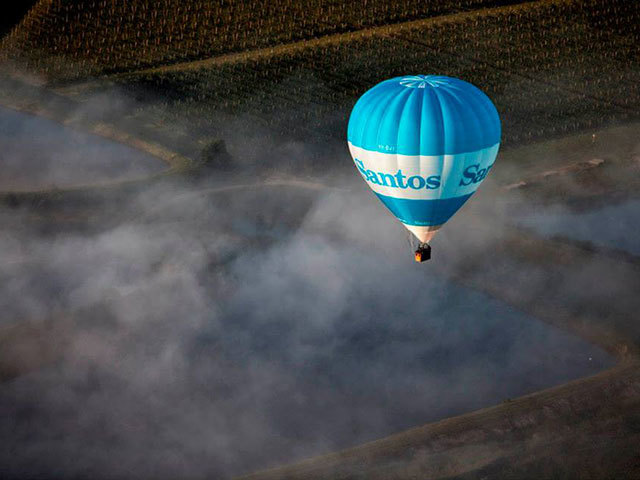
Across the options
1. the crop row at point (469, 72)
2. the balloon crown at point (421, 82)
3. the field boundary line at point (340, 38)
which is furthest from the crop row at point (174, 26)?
the balloon crown at point (421, 82)

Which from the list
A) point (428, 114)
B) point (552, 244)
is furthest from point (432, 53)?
point (428, 114)

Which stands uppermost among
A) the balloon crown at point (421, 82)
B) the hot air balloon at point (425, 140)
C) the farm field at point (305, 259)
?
the balloon crown at point (421, 82)

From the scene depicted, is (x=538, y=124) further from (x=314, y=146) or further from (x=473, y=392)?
(x=473, y=392)

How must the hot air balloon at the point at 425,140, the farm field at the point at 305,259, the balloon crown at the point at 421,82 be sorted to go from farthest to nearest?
1. the balloon crown at the point at 421,82
2. the hot air balloon at the point at 425,140
3. the farm field at the point at 305,259

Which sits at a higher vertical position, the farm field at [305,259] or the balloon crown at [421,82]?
the balloon crown at [421,82]

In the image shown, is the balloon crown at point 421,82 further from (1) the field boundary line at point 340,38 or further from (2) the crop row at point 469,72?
(1) the field boundary line at point 340,38

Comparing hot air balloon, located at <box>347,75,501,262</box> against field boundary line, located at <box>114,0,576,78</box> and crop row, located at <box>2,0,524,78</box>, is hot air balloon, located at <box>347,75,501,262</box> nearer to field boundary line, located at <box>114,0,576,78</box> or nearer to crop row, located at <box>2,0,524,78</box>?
field boundary line, located at <box>114,0,576,78</box>

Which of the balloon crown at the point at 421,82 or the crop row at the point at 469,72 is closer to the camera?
the balloon crown at the point at 421,82

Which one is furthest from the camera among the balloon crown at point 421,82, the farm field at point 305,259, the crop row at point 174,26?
the crop row at point 174,26
